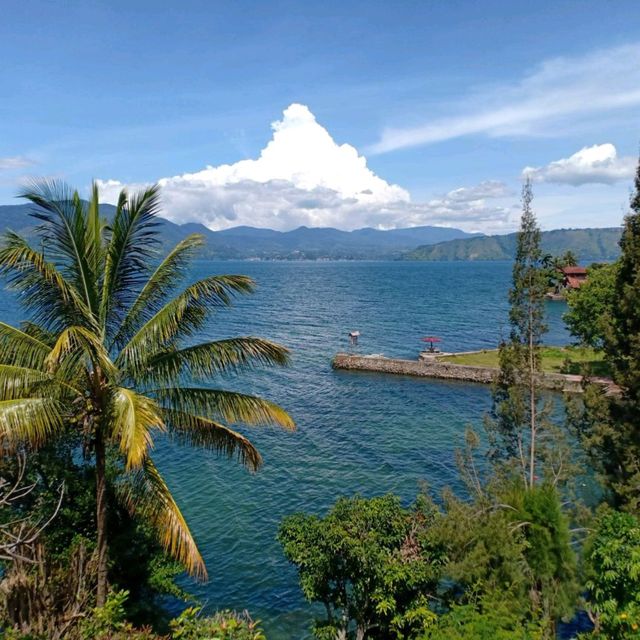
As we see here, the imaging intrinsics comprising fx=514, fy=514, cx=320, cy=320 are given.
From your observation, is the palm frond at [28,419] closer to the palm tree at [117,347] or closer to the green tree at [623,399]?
the palm tree at [117,347]

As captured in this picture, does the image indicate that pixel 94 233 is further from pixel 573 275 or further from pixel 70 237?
pixel 573 275

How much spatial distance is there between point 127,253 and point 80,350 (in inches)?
90.0

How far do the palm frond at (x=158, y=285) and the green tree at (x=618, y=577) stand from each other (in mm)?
10011

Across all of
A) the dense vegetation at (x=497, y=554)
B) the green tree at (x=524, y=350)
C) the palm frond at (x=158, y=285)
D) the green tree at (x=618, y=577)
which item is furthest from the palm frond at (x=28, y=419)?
the green tree at (x=524, y=350)

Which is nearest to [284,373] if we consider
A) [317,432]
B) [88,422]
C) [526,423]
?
[317,432]

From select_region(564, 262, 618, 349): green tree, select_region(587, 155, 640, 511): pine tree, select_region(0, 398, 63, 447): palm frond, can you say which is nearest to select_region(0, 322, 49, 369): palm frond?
select_region(0, 398, 63, 447): palm frond

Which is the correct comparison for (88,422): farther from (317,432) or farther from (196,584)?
(317,432)

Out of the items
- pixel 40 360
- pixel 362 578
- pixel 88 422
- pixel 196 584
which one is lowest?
pixel 196 584

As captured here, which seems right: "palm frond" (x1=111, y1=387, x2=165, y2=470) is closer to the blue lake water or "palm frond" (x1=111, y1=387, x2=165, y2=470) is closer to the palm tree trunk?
the palm tree trunk

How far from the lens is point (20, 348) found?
31.2 ft

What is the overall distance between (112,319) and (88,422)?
2144 millimetres

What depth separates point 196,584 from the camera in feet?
59.4

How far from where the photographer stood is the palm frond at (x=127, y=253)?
10289mm

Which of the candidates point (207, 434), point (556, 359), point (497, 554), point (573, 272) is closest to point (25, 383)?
point (207, 434)
